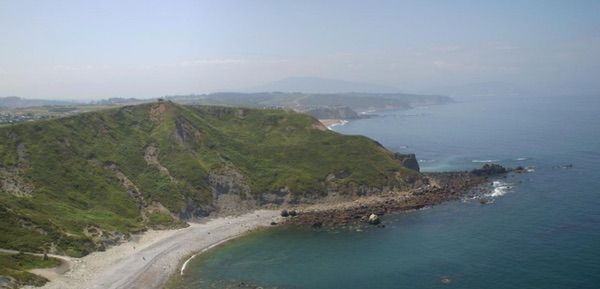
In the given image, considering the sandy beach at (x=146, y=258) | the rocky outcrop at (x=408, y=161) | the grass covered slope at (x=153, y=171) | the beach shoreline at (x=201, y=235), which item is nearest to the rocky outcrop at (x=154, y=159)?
the grass covered slope at (x=153, y=171)

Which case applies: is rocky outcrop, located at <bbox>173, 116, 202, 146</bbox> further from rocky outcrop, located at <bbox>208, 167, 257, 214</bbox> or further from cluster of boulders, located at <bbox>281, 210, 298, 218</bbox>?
cluster of boulders, located at <bbox>281, 210, 298, 218</bbox>

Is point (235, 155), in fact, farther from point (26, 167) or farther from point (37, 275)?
point (37, 275)

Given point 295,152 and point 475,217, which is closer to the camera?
point 475,217

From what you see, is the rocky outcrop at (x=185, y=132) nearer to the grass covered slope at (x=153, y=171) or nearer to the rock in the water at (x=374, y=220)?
the grass covered slope at (x=153, y=171)

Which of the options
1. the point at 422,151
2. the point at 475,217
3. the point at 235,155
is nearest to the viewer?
the point at 475,217

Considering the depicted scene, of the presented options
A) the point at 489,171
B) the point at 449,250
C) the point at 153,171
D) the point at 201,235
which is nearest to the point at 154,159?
the point at 153,171

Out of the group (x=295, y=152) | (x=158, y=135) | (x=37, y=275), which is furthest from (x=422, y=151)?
(x=37, y=275)
